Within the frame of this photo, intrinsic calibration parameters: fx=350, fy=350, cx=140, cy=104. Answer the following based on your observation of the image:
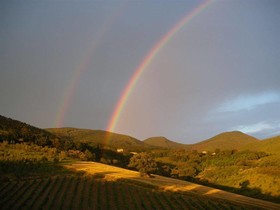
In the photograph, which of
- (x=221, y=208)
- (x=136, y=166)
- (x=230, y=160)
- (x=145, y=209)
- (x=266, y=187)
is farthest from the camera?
→ (x=230, y=160)

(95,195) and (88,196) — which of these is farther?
(95,195)

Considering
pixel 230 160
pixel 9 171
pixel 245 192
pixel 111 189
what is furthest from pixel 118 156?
pixel 111 189

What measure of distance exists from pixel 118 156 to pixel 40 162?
5523cm

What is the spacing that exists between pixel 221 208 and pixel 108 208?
37.6 ft

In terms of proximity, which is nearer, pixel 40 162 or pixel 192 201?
pixel 192 201

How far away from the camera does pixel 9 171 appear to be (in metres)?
44.2

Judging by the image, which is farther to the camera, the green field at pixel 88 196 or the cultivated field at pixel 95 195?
the cultivated field at pixel 95 195

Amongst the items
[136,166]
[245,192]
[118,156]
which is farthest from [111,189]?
[118,156]

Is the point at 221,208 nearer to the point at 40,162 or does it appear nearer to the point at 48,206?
the point at 48,206

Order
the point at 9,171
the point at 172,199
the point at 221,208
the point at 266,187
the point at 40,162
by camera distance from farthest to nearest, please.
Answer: the point at 266,187 → the point at 40,162 → the point at 9,171 → the point at 172,199 → the point at 221,208

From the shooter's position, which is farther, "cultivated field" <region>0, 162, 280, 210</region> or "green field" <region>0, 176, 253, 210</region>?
"cultivated field" <region>0, 162, 280, 210</region>

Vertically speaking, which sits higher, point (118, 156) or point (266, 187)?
point (118, 156)

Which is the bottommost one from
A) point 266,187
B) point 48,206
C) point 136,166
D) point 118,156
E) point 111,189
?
point 48,206

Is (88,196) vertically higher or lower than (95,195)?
lower
